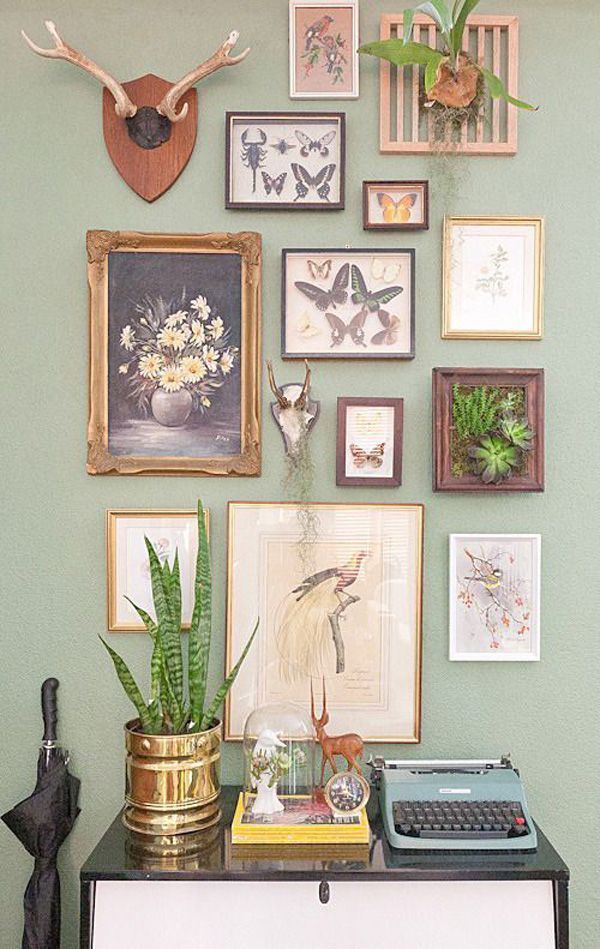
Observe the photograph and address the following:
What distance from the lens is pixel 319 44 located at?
228 centimetres

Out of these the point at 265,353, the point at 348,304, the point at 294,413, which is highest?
the point at 348,304

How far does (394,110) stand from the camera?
231 centimetres

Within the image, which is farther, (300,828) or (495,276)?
(495,276)

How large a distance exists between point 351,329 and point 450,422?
356 millimetres

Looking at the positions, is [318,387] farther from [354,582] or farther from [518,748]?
[518,748]

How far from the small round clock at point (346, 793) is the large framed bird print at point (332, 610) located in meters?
0.30

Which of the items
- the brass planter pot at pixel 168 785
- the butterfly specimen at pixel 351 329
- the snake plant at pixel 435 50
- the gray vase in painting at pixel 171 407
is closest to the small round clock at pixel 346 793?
the brass planter pot at pixel 168 785

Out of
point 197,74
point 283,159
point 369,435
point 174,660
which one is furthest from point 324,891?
point 197,74

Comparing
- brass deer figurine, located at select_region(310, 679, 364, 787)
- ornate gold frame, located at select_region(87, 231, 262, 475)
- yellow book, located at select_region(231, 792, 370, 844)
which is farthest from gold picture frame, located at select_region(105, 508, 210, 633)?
yellow book, located at select_region(231, 792, 370, 844)

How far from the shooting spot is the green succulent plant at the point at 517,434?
2.21 meters

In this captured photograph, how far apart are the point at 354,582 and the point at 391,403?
48 centimetres

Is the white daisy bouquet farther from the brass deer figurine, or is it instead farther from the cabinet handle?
the cabinet handle

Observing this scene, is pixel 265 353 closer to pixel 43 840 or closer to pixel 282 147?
pixel 282 147

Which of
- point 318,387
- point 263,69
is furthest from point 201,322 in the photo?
point 263,69
